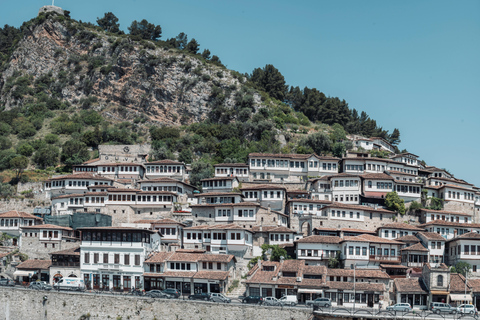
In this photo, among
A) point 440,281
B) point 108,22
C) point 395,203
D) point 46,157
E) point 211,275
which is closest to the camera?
point 440,281

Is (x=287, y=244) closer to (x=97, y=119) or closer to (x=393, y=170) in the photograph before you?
(x=393, y=170)

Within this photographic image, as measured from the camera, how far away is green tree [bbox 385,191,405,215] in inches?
2749

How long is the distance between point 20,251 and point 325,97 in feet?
270

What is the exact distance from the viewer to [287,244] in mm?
62031

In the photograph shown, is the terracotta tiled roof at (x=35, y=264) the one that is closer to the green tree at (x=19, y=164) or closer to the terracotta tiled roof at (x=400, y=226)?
the green tree at (x=19, y=164)

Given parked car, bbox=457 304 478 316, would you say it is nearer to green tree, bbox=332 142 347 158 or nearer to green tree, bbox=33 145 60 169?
green tree, bbox=332 142 347 158

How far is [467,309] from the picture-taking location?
47469 mm

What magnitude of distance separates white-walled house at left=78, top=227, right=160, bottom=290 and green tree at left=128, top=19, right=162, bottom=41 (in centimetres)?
8996

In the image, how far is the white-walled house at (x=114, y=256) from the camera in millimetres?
56719

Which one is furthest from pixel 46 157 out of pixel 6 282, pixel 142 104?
pixel 6 282

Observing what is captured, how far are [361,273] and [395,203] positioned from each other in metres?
18.1

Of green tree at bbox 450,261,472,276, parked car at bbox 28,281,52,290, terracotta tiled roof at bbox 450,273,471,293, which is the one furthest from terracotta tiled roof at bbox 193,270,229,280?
green tree at bbox 450,261,472,276

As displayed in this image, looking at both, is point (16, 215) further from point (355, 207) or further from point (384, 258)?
point (384, 258)

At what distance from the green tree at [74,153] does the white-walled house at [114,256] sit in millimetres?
35712
